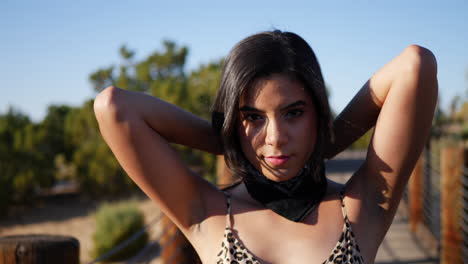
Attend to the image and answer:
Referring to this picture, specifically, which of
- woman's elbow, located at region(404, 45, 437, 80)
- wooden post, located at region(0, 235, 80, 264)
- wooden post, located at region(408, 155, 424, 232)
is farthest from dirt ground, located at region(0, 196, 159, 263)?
woman's elbow, located at region(404, 45, 437, 80)

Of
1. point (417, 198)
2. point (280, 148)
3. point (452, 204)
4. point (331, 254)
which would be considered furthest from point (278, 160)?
point (417, 198)

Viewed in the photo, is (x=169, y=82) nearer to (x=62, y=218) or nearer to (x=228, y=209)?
(x=62, y=218)

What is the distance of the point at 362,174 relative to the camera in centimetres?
143

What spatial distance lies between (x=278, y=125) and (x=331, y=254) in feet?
1.27

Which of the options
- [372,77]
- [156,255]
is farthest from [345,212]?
[156,255]

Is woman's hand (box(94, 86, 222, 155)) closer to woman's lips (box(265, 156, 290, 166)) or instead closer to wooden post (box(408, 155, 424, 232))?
woman's lips (box(265, 156, 290, 166))

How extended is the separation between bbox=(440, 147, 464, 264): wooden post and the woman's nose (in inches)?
127

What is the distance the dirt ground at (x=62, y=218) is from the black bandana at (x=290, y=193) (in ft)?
31.4

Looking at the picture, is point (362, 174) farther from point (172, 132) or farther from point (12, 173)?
point (12, 173)

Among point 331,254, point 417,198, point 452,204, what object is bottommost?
point 417,198

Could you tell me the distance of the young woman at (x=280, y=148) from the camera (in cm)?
126

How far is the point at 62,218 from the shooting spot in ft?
43.5

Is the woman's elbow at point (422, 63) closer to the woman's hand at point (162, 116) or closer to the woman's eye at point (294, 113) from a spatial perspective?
the woman's eye at point (294, 113)

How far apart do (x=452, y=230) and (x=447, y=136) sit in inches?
502
